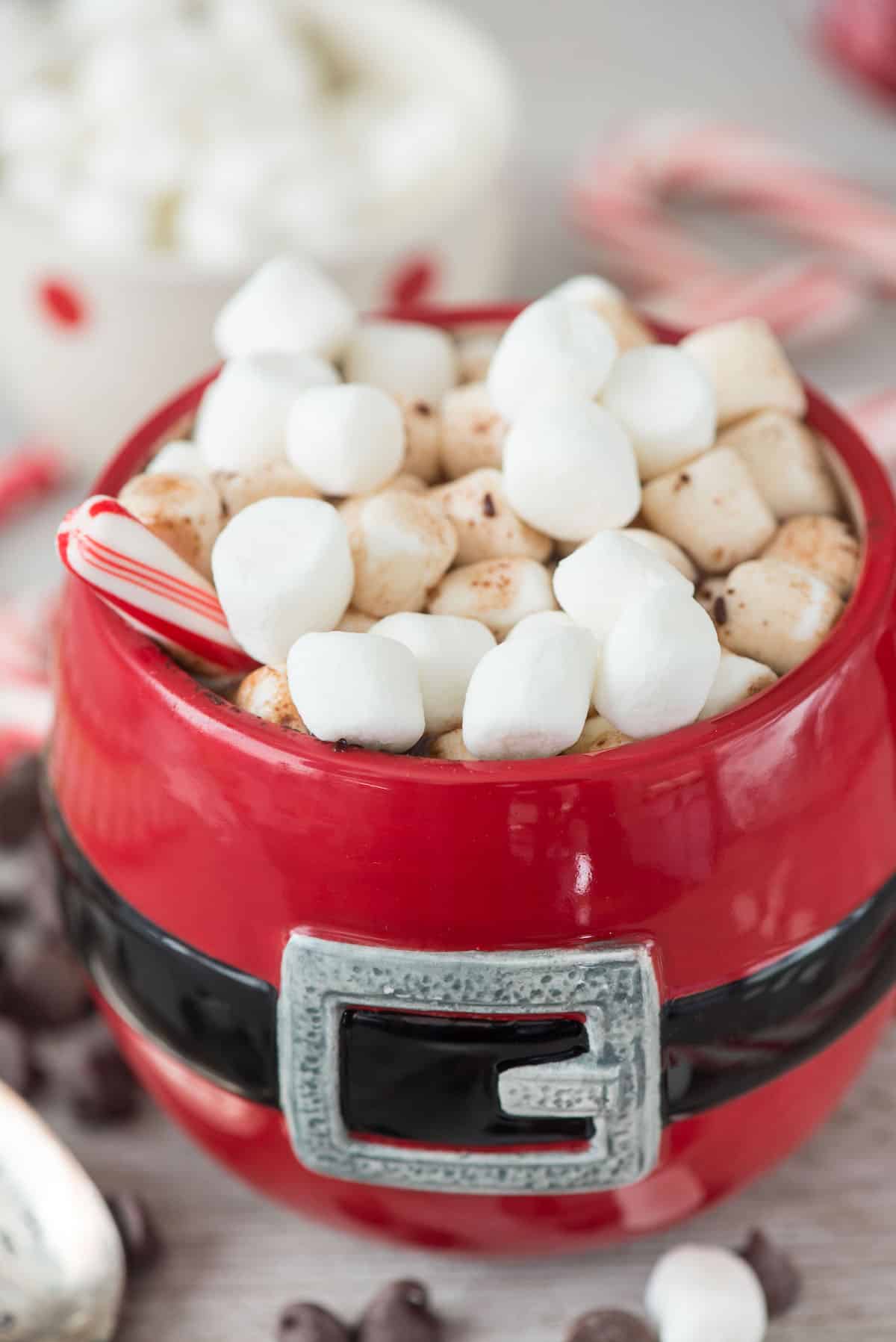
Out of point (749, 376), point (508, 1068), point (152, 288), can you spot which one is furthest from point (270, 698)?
point (152, 288)

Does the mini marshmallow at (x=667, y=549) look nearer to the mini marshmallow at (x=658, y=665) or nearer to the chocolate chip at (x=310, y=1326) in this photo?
the mini marshmallow at (x=658, y=665)

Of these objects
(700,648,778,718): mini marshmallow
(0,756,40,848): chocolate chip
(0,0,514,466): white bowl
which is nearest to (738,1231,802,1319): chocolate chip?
(700,648,778,718): mini marshmallow

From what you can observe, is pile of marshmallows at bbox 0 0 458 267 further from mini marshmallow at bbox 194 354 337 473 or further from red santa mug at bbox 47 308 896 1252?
red santa mug at bbox 47 308 896 1252

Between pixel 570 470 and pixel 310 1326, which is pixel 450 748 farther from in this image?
pixel 310 1326

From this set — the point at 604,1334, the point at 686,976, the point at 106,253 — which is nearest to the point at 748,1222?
the point at 604,1334

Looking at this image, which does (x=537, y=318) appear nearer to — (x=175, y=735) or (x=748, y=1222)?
(x=175, y=735)

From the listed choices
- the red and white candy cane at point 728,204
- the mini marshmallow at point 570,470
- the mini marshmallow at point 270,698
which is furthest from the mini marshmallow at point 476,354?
the red and white candy cane at point 728,204
